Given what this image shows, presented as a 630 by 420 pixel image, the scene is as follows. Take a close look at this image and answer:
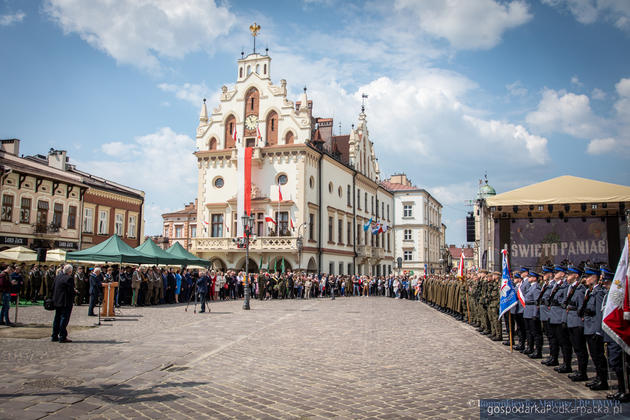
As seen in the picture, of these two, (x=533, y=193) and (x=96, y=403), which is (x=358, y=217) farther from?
(x=96, y=403)

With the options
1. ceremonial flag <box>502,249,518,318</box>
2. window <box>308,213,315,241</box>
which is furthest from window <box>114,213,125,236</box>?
ceremonial flag <box>502,249,518,318</box>

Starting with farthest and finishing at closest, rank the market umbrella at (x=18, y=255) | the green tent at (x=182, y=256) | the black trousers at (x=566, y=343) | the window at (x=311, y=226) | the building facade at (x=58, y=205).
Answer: the window at (x=311, y=226) < the building facade at (x=58, y=205) < the green tent at (x=182, y=256) < the market umbrella at (x=18, y=255) < the black trousers at (x=566, y=343)

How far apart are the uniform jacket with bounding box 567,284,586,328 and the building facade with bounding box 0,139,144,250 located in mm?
28440

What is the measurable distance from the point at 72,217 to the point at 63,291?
2746cm

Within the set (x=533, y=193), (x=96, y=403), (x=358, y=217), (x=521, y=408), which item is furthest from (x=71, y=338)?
(x=358, y=217)

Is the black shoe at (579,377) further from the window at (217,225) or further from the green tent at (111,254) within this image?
the window at (217,225)

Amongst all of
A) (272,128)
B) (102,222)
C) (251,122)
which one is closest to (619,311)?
(272,128)

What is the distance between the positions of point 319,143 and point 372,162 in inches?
602

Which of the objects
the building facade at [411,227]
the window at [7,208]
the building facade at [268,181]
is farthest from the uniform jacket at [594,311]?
the building facade at [411,227]

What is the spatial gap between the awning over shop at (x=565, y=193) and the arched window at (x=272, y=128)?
25575mm

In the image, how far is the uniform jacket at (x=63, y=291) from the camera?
11.8 meters

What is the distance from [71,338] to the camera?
490 inches

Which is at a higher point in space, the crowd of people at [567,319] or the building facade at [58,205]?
the building facade at [58,205]

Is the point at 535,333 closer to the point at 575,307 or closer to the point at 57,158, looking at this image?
the point at 575,307
